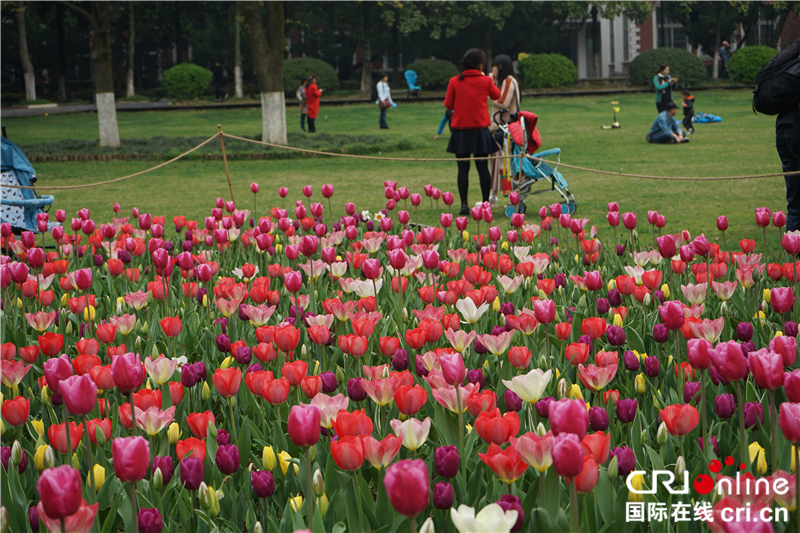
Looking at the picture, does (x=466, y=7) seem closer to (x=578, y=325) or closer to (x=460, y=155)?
(x=460, y=155)

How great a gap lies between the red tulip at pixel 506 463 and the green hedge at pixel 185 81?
40.3 metres

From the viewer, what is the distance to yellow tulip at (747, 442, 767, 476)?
2.14 metres

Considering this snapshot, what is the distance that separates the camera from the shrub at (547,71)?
128ft

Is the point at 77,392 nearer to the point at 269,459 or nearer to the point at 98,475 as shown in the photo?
the point at 98,475

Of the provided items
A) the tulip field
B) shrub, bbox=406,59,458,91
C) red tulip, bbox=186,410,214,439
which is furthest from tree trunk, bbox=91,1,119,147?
shrub, bbox=406,59,458,91

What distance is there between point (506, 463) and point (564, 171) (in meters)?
12.7

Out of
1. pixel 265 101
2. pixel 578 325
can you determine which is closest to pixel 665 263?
pixel 578 325

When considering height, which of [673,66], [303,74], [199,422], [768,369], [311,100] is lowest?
[199,422]

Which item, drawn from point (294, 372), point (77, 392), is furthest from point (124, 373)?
point (294, 372)

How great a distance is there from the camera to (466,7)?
3941cm

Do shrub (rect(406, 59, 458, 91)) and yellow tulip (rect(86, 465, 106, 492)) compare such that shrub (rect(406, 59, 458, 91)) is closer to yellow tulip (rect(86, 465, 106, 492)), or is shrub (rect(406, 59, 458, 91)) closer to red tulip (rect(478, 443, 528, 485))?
yellow tulip (rect(86, 465, 106, 492))

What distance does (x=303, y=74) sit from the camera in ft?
130

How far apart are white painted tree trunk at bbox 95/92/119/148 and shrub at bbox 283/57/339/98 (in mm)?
19874

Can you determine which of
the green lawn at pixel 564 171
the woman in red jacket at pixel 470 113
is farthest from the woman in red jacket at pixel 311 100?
the woman in red jacket at pixel 470 113
